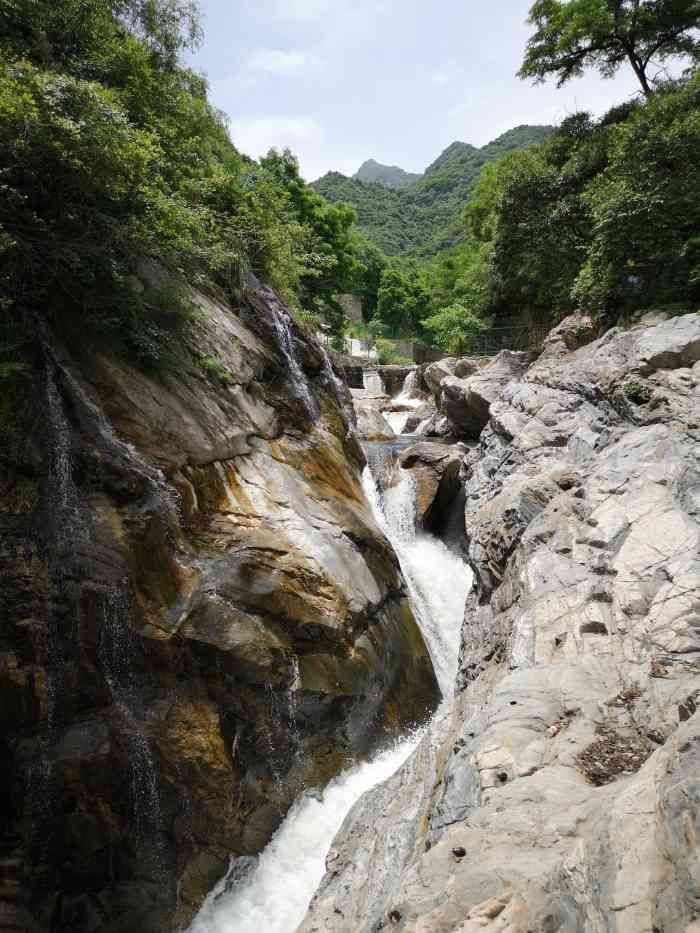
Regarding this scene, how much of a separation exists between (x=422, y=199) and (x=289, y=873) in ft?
354

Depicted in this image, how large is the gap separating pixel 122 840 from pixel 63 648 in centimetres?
251

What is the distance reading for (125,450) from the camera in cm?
691

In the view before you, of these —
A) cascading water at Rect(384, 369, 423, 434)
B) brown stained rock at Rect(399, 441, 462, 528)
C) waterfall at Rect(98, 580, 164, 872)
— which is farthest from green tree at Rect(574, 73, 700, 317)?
waterfall at Rect(98, 580, 164, 872)

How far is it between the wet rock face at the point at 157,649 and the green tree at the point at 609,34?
1952 centimetres

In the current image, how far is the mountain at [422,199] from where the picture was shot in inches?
3214

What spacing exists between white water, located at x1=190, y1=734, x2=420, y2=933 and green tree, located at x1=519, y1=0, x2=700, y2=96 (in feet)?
72.7

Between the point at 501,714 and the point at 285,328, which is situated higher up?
the point at 285,328

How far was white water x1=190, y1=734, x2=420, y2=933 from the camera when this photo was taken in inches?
236

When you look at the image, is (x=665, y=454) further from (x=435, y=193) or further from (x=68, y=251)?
(x=435, y=193)

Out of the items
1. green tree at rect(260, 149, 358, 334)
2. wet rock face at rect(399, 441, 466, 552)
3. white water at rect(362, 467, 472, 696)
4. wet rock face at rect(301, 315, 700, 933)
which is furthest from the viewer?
green tree at rect(260, 149, 358, 334)

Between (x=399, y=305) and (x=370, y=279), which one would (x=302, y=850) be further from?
(x=370, y=279)

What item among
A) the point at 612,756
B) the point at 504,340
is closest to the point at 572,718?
the point at 612,756

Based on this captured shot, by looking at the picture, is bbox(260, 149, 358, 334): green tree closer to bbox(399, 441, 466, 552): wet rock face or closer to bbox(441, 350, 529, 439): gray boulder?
bbox(441, 350, 529, 439): gray boulder

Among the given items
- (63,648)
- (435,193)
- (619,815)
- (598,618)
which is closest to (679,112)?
(598,618)
